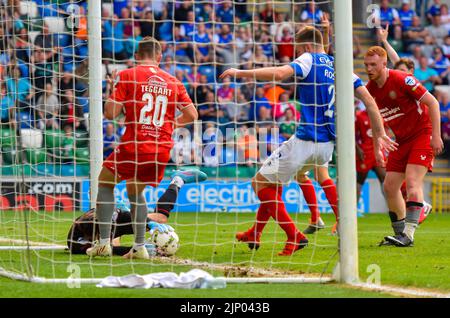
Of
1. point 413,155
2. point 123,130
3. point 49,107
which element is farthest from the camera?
point 123,130

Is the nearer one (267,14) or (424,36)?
(267,14)

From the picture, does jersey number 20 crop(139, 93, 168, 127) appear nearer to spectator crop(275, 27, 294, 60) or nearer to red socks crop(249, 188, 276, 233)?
red socks crop(249, 188, 276, 233)

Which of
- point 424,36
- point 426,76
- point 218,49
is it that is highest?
point 424,36

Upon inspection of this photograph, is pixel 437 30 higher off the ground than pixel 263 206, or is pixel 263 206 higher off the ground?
pixel 437 30

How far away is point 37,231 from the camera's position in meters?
11.9

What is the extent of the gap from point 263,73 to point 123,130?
11.2m

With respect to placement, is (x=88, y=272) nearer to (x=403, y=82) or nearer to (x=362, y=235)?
(x=403, y=82)

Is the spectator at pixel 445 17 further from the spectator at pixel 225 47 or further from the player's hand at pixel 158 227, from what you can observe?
the player's hand at pixel 158 227

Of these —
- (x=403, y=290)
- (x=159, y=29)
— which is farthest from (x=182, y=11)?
(x=403, y=290)

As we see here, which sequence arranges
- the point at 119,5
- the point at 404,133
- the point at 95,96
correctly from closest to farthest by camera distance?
1. the point at 95,96
2. the point at 404,133
3. the point at 119,5

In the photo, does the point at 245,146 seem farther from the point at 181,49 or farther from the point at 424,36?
the point at 424,36

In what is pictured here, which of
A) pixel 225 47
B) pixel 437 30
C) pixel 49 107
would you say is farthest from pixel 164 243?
pixel 437 30

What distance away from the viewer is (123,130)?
19.0 m

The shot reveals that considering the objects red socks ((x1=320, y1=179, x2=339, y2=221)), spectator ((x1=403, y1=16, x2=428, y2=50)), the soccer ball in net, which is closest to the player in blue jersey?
red socks ((x1=320, y1=179, x2=339, y2=221))
